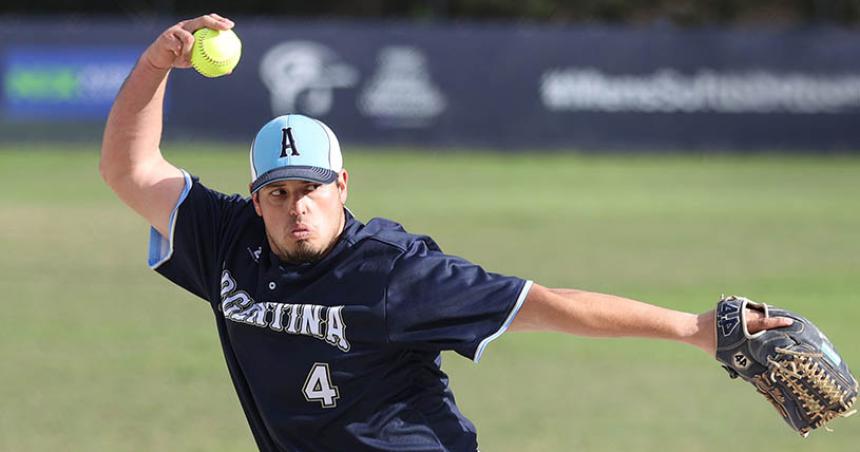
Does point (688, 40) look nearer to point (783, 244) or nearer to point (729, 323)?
point (783, 244)

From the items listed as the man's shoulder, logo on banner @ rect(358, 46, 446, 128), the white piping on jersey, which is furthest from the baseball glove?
logo on banner @ rect(358, 46, 446, 128)

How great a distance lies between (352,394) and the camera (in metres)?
4.20

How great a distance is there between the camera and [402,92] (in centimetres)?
2700

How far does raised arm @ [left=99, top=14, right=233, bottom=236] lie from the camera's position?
4660mm

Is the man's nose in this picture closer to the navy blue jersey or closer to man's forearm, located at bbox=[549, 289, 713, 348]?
the navy blue jersey

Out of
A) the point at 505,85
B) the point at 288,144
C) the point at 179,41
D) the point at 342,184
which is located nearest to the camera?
the point at 288,144

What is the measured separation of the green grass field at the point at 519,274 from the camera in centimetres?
761

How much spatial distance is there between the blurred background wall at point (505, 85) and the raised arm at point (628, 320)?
22.7m

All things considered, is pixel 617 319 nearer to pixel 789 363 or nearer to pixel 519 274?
pixel 789 363

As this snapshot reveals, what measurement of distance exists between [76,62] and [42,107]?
1.07 m

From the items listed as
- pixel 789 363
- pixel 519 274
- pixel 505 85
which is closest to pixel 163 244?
pixel 789 363

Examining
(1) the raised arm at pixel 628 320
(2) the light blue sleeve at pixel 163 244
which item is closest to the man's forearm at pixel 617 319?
(1) the raised arm at pixel 628 320

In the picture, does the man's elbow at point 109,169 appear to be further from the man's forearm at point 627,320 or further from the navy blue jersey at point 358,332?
the man's forearm at point 627,320

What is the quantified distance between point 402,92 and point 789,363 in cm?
2335
